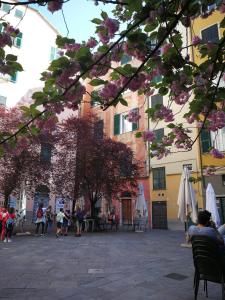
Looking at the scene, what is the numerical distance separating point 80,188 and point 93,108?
42.3 ft

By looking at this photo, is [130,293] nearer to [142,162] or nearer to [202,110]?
[202,110]

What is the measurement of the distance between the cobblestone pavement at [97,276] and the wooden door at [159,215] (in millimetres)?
13104

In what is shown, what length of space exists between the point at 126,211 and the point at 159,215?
11.9 feet

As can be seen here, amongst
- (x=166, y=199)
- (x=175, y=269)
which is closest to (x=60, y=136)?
(x=166, y=199)

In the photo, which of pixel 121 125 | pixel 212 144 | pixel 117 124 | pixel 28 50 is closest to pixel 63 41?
pixel 212 144

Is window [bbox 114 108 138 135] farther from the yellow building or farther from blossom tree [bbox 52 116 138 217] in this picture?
the yellow building

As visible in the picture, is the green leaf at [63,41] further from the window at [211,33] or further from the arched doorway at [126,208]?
the arched doorway at [126,208]

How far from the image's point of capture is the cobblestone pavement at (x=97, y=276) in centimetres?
492

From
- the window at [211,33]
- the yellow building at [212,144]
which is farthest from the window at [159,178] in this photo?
the window at [211,33]

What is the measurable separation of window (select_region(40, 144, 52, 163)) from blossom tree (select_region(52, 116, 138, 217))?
69 cm

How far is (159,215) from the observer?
74.3 ft

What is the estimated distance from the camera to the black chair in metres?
4.25

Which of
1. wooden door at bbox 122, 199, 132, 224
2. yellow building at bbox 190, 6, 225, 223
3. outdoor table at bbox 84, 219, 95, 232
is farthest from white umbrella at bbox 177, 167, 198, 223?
wooden door at bbox 122, 199, 132, 224

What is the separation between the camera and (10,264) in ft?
24.5
